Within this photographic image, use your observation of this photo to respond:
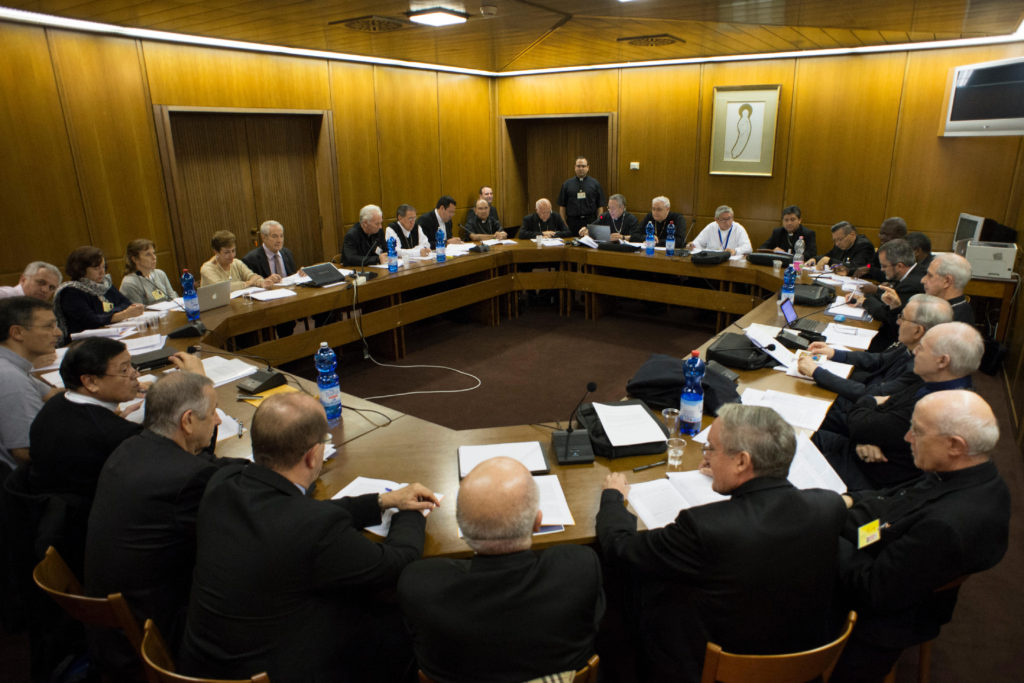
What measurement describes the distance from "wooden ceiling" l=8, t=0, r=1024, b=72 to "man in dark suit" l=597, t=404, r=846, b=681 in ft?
11.9

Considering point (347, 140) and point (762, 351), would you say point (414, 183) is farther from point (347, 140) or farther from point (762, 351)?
point (762, 351)

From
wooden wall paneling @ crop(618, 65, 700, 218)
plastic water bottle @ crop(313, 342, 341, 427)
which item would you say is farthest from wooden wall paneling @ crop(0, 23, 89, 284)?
wooden wall paneling @ crop(618, 65, 700, 218)

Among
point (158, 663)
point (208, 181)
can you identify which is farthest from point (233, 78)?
point (158, 663)

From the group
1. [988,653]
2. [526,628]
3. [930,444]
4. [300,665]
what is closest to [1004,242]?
[988,653]

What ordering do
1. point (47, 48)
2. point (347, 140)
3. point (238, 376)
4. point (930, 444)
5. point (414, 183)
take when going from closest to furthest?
point (930, 444)
point (238, 376)
point (47, 48)
point (347, 140)
point (414, 183)

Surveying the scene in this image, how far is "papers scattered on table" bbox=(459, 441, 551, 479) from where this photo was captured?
2166mm

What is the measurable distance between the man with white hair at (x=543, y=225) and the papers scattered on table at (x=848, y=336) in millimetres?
3742

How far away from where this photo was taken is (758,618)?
151 centimetres

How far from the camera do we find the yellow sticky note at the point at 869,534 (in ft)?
5.75

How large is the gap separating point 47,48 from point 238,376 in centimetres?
361

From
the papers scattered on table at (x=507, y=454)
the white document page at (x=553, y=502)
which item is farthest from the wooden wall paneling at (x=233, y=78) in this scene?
the white document page at (x=553, y=502)

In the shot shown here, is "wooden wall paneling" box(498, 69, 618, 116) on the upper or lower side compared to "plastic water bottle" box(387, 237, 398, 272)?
upper

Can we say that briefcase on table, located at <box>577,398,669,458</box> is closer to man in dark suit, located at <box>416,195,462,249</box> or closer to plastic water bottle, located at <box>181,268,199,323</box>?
plastic water bottle, located at <box>181,268,199,323</box>

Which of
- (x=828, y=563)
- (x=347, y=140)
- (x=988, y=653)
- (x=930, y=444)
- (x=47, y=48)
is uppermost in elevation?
(x=47, y=48)
